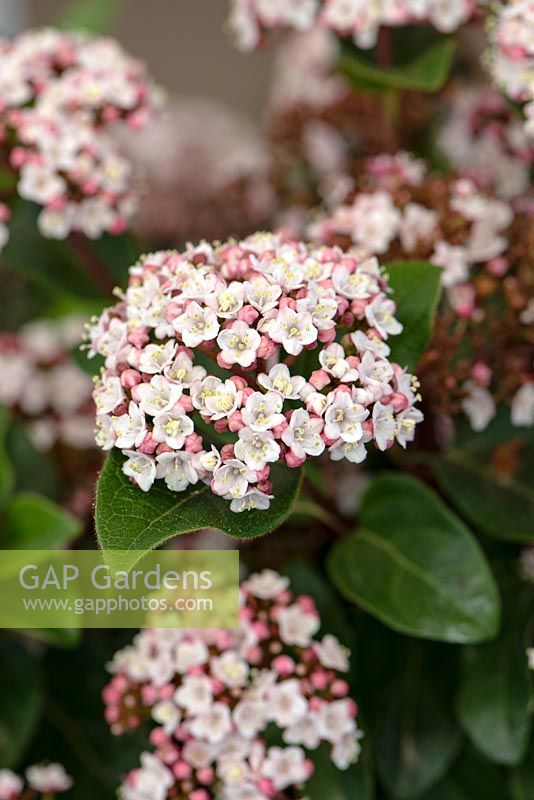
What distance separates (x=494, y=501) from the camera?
0.94 meters

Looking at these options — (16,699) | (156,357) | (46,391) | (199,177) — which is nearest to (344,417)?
(156,357)

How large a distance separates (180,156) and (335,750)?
1111mm

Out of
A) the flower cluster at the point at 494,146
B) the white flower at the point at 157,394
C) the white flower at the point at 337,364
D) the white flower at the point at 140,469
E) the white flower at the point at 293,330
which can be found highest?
the flower cluster at the point at 494,146

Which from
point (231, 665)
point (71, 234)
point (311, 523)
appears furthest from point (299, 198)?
point (231, 665)

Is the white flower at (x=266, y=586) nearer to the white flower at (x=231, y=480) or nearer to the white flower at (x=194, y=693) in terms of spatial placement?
the white flower at (x=194, y=693)

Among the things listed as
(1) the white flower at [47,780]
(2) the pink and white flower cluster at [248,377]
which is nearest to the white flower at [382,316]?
(2) the pink and white flower cluster at [248,377]

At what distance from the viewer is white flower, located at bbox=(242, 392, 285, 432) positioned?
24.2 inches

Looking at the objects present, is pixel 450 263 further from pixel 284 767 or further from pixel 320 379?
pixel 284 767

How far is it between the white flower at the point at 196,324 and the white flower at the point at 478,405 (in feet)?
1.05

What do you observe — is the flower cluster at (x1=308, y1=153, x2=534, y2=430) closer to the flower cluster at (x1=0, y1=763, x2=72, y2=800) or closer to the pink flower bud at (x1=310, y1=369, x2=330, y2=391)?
the pink flower bud at (x1=310, y1=369, x2=330, y2=391)

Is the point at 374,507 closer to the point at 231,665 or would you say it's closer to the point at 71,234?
the point at 231,665

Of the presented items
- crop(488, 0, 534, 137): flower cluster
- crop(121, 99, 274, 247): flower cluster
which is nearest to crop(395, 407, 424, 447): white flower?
crop(488, 0, 534, 137): flower cluster

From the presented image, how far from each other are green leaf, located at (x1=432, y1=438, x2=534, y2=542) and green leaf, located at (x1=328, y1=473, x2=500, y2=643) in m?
0.08

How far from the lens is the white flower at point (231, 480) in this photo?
61cm
